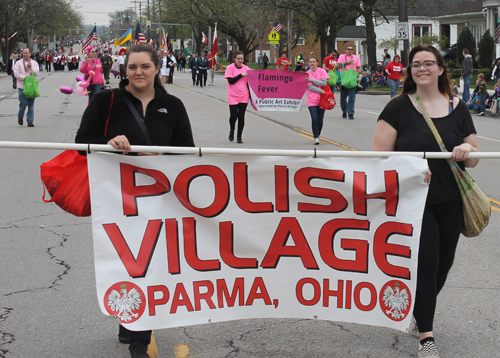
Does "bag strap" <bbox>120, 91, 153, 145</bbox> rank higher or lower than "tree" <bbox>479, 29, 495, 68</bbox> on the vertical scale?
lower

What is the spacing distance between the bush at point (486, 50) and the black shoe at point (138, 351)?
122 ft

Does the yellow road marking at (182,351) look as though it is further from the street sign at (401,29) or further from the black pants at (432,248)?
the street sign at (401,29)

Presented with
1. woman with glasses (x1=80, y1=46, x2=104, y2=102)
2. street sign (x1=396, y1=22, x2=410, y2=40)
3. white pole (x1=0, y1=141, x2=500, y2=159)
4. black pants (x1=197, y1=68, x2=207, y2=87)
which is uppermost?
street sign (x1=396, y1=22, x2=410, y2=40)

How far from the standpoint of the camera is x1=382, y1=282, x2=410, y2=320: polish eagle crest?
3.70 m

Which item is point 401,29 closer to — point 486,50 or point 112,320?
point 486,50

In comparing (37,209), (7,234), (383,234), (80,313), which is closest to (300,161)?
(383,234)

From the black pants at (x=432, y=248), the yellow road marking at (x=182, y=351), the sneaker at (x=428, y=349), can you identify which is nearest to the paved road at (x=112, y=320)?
the yellow road marking at (x=182, y=351)

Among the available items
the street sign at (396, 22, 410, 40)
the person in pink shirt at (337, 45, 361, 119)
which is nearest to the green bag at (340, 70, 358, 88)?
the person in pink shirt at (337, 45, 361, 119)

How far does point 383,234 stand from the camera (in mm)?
3705

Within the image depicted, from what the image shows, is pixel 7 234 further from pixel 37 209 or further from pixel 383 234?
pixel 383 234

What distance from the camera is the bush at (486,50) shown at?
37156 millimetres

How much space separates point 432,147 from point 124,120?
1817 millimetres

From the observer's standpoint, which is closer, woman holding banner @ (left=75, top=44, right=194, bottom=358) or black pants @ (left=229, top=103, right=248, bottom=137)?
woman holding banner @ (left=75, top=44, right=194, bottom=358)

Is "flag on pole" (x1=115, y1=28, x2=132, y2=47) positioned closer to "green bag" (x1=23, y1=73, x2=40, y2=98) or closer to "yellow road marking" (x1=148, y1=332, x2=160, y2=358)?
"green bag" (x1=23, y1=73, x2=40, y2=98)
